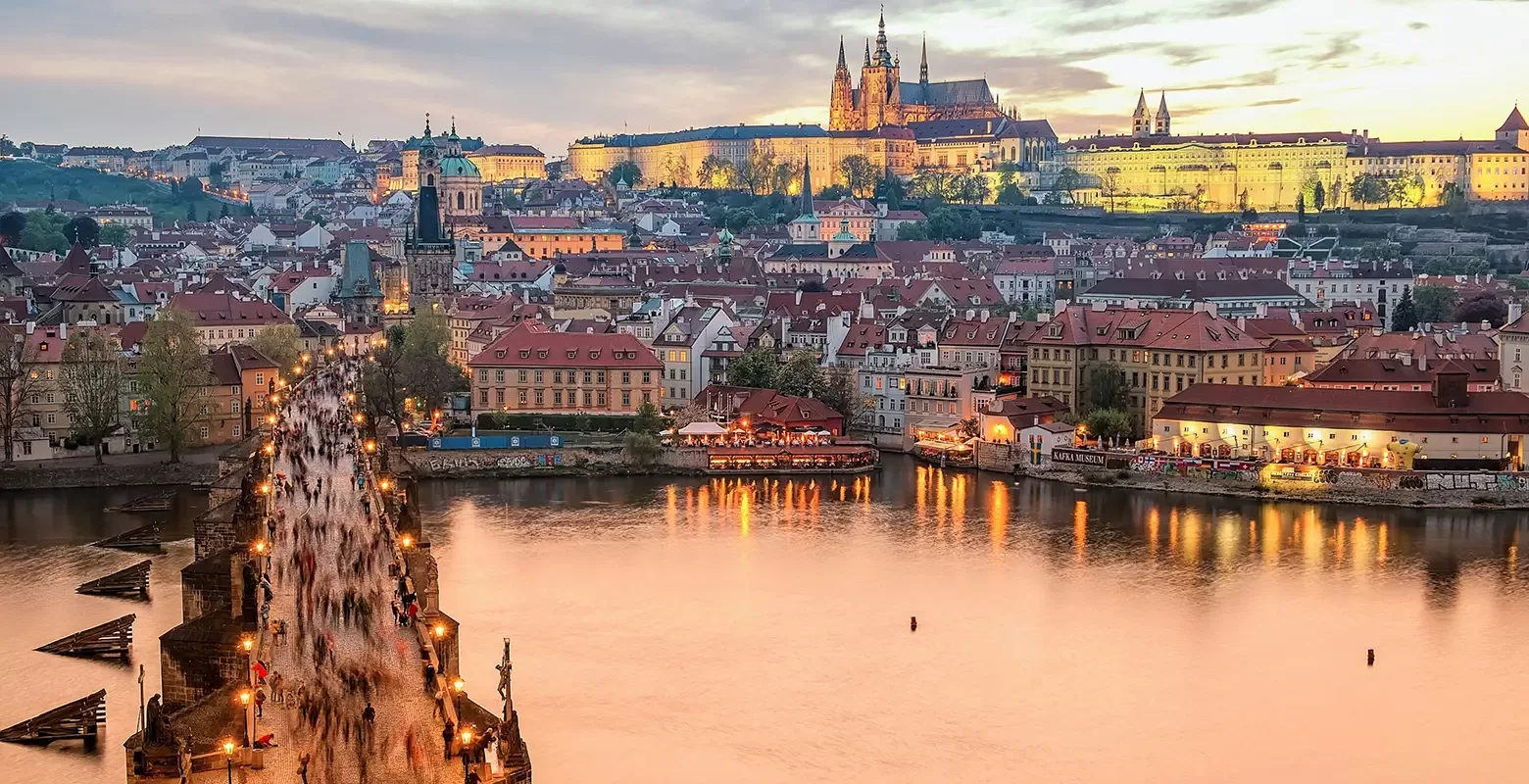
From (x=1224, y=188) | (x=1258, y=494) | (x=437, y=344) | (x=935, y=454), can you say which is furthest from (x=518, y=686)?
(x=1224, y=188)

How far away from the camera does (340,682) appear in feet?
41.0

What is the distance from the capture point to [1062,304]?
37688mm

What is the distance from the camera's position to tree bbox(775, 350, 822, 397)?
110 feet

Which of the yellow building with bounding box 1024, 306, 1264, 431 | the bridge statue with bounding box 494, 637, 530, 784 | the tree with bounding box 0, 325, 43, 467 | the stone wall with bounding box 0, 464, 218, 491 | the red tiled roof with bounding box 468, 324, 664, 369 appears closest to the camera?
the bridge statue with bounding box 494, 637, 530, 784

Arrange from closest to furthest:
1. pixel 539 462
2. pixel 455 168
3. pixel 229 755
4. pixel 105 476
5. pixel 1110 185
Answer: pixel 229 755
pixel 105 476
pixel 539 462
pixel 455 168
pixel 1110 185

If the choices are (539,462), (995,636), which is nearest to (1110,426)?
(539,462)

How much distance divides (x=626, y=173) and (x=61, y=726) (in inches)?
3517

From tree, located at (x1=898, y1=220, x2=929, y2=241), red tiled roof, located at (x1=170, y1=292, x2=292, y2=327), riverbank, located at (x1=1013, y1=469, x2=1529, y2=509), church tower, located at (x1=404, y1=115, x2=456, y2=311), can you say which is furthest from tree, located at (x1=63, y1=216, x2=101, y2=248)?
riverbank, located at (x1=1013, y1=469, x2=1529, y2=509)

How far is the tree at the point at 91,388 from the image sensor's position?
96.6 feet

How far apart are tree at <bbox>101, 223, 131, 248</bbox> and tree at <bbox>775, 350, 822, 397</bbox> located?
47.5 m

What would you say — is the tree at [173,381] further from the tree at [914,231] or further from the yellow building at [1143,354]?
the tree at [914,231]

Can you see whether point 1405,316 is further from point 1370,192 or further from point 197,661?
A: point 197,661

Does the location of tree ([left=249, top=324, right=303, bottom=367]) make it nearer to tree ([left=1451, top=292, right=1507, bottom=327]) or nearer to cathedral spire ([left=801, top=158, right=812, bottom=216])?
tree ([left=1451, top=292, right=1507, bottom=327])

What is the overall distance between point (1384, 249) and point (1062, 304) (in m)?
34.6
